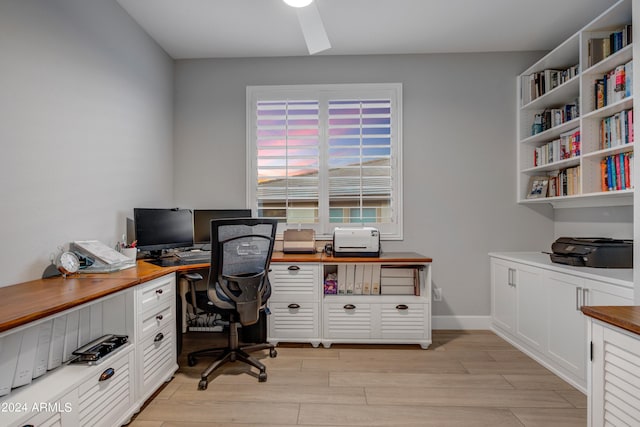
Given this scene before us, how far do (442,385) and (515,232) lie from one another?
1.82m

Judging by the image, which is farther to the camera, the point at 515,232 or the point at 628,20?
the point at 515,232

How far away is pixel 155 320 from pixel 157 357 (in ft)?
0.80

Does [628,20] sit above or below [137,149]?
above

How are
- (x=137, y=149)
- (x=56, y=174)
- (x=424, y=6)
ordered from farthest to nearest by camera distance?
(x=137, y=149), (x=424, y=6), (x=56, y=174)

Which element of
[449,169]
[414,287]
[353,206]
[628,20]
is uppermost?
[628,20]

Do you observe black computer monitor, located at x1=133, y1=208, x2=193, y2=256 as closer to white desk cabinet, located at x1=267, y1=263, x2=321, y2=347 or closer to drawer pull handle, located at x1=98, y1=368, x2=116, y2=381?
white desk cabinet, located at x1=267, y1=263, x2=321, y2=347

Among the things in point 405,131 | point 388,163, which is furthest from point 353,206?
point 405,131

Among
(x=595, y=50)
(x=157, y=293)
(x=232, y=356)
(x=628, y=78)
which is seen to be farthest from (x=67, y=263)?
(x=595, y=50)

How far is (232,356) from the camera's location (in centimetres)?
254

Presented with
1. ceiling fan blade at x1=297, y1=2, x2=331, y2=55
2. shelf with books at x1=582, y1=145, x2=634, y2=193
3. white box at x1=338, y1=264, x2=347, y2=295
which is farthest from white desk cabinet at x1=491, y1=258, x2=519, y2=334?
ceiling fan blade at x1=297, y1=2, x2=331, y2=55

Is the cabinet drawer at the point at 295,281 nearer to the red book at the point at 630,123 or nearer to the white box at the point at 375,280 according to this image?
the white box at the point at 375,280

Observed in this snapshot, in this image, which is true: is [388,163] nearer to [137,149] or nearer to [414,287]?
[414,287]

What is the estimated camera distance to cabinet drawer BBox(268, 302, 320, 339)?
299 cm

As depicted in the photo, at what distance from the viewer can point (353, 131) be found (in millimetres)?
3455
